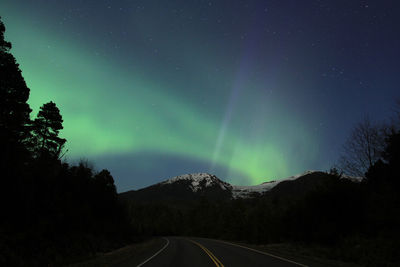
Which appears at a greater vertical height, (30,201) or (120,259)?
(30,201)

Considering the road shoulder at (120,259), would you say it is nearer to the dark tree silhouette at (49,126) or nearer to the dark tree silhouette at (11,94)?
the dark tree silhouette at (11,94)

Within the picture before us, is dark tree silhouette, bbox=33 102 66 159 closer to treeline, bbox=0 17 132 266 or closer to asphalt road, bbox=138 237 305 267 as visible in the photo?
treeline, bbox=0 17 132 266

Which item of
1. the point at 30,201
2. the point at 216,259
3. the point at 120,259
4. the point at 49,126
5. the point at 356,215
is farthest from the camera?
the point at 49,126

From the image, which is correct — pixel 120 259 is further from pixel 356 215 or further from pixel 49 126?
pixel 49 126

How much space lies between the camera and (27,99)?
24188mm

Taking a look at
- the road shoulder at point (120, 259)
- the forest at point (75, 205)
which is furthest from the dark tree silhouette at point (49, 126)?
the road shoulder at point (120, 259)

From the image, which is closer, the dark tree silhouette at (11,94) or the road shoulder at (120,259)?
the road shoulder at (120,259)

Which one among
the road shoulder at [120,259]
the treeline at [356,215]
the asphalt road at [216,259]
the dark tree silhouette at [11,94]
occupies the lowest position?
the road shoulder at [120,259]

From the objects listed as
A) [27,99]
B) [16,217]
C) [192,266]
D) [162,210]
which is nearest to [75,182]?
[27,99]

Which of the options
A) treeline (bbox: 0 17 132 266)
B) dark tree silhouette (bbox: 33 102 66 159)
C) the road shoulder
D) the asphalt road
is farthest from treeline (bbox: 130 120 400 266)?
dark tree silhouette (bbox: 33 102 66 159)

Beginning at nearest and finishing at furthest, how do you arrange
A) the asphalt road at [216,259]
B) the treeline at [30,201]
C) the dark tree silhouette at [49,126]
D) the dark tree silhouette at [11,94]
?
1. the asphalt road at [216,259]
2. the treeline at [30,201]
3. the dark tree silhouette at [11,94]
4. the dark tree silhouette at [49,126]

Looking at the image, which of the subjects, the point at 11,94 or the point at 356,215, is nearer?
the point at 11,94

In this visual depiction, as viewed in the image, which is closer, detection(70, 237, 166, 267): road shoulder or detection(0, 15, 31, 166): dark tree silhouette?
detection(70, 237, 166, 267): road shoulder

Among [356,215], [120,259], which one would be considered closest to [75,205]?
[120,259]
